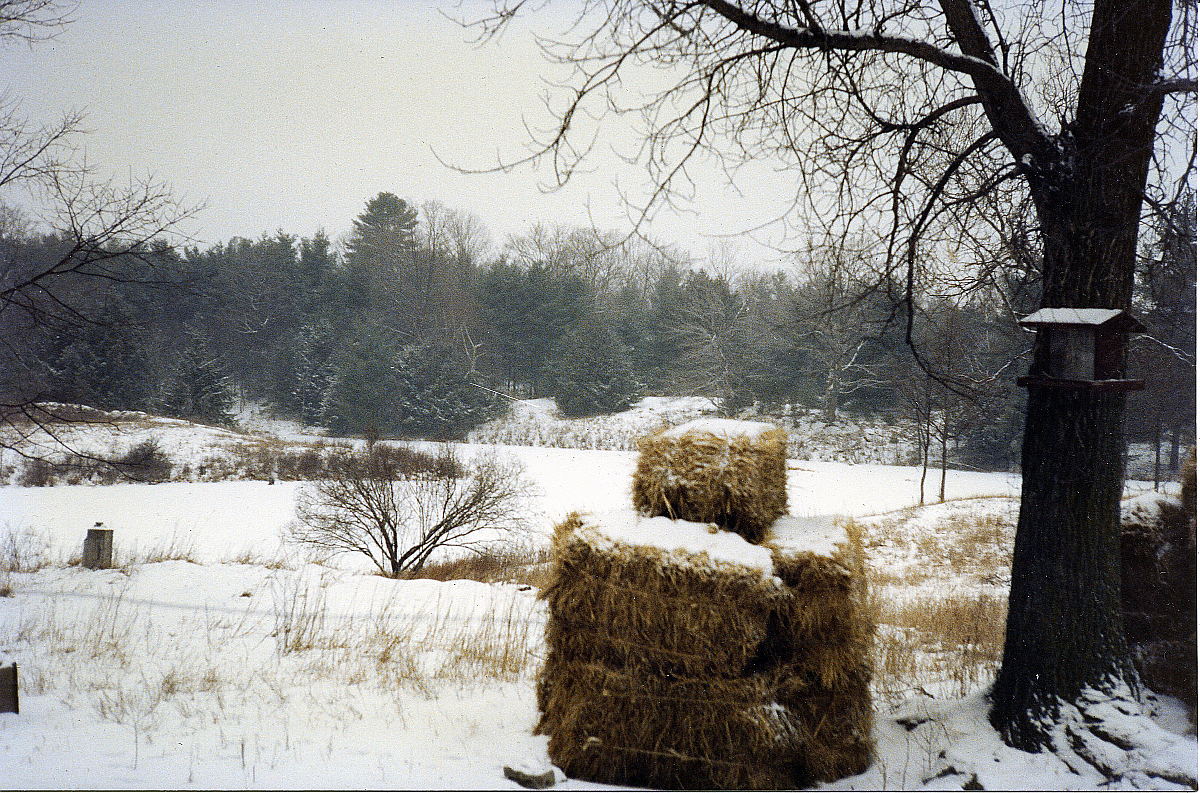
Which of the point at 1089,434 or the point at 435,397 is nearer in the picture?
the point at 1089,434

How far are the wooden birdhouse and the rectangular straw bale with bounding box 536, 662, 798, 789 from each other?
1.96 meters

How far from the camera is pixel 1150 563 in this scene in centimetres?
343

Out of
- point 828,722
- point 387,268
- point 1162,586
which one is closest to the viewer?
point 828,722

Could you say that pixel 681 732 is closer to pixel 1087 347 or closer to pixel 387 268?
pixel 1087 347

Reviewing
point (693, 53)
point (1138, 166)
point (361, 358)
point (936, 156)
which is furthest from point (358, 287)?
point (1138, 166)

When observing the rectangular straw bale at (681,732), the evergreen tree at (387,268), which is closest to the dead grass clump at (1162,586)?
the rectangular straw bale at (681,732)

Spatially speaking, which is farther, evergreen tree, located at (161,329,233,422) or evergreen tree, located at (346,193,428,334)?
evergreen tree, located at (346,193,428,334)

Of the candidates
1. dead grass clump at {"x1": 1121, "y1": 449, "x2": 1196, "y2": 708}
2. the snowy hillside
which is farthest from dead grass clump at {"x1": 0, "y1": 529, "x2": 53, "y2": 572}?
dead grass clump at {"x1": 1121, "y1": 449, "x2": 1196, "y2": 708}

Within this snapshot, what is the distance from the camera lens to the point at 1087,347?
2.95 m

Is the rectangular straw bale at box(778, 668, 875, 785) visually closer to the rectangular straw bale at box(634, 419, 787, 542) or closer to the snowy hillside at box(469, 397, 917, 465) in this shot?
the rectangular straw bale at box(634, 419, 787, 542)

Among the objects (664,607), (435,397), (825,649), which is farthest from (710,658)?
(435,397)

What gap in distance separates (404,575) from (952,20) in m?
8.30

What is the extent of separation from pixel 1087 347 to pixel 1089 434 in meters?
0.41

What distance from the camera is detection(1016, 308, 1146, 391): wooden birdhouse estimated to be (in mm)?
2939
